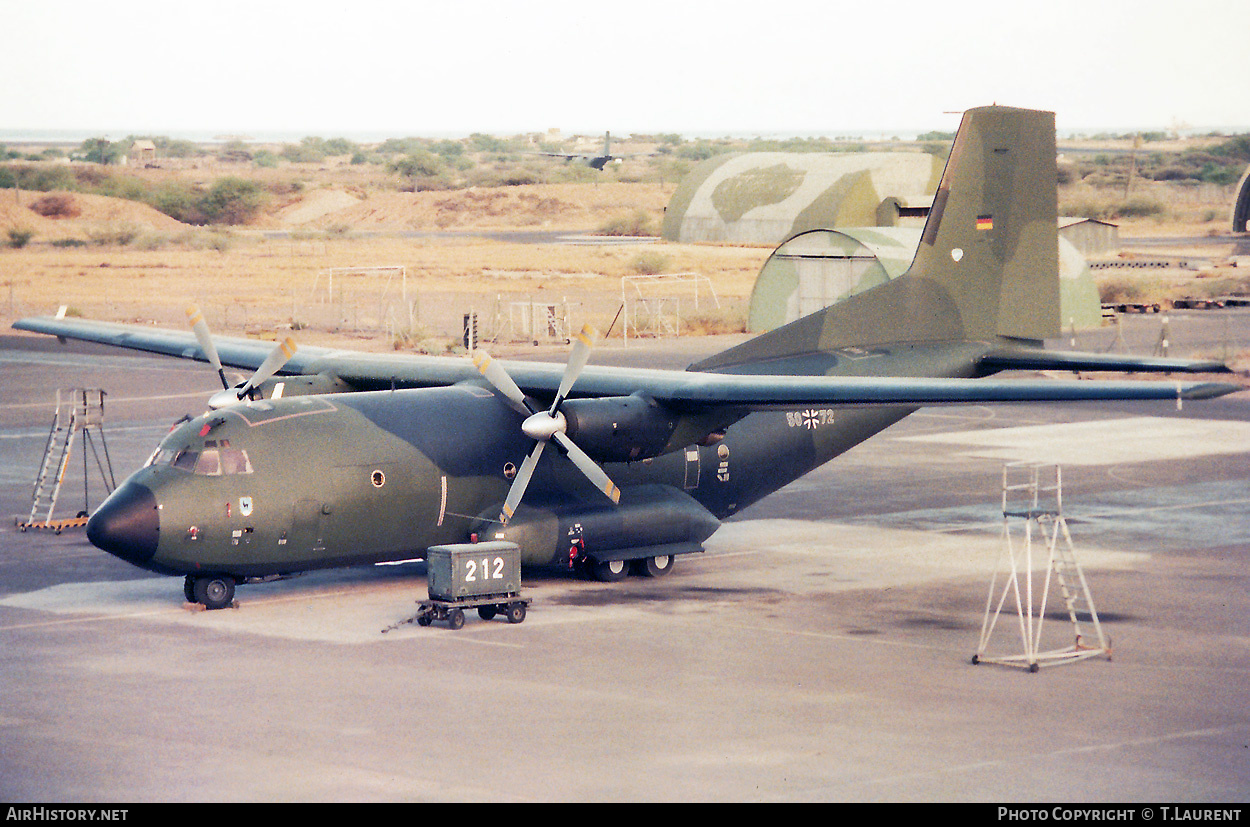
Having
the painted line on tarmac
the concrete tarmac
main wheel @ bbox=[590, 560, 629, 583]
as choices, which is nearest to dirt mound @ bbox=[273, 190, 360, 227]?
the concrete tarmac

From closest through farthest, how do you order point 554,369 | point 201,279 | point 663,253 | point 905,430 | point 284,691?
point 284,691
point 554,369
point 905,430
point 201,279
point 663,253

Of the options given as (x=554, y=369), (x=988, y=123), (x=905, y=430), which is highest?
(x=988, y=123)

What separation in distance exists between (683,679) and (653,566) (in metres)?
7.55

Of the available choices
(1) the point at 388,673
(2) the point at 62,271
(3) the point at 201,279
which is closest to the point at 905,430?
(1) the point at 388,673

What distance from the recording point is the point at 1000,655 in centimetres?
2334

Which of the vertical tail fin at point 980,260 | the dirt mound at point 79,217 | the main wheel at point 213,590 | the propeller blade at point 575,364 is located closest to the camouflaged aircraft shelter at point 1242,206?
the dirt mound at point 79,217

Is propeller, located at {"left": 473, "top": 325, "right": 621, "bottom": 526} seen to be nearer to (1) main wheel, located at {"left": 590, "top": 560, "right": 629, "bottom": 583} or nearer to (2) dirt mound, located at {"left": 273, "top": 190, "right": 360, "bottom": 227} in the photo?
(1) main wheel, located at {"left": 590, "top": 560, "right": 629, "bottom": 583}

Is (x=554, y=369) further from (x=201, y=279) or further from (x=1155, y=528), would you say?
(x=201, y=279)

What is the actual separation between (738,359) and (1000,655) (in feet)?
35.0

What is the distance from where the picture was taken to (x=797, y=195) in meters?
105

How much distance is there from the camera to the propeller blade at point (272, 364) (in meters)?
28.5

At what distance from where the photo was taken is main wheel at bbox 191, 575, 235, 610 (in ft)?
85.9

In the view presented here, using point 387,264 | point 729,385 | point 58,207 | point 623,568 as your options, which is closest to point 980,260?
point 729,385

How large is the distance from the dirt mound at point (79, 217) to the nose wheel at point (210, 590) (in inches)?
4263
